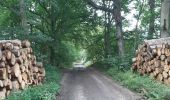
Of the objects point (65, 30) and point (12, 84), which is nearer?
point (12, 84)

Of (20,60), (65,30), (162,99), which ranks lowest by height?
(162,99)

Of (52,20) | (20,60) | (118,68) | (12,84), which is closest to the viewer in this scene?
(12,84)

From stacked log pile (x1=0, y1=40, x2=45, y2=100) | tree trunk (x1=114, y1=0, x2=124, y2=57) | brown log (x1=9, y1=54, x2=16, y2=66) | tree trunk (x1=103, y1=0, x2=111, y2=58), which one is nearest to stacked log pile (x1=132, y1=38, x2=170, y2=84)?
stacked log pile (x1=0, y1=40, x2=45, y2=100)

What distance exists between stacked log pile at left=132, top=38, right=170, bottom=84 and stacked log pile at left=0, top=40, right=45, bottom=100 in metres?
5.47

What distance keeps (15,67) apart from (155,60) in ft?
22.8

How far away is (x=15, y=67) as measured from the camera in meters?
13.8

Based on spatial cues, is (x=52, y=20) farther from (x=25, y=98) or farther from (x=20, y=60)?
(x=25, y=98)

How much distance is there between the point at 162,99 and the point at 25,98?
4.43m

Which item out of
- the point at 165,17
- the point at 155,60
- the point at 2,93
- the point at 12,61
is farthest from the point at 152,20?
the point at 2,93

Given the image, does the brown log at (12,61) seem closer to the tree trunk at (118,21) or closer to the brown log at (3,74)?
the brown log at (3,74)

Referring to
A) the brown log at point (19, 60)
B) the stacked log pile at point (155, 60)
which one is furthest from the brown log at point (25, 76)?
the stacked log pile at point (155, 60)

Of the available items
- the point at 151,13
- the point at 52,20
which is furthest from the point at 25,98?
the point at 52,20

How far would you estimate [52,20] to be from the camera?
36.1m

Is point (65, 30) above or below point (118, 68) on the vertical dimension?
above
